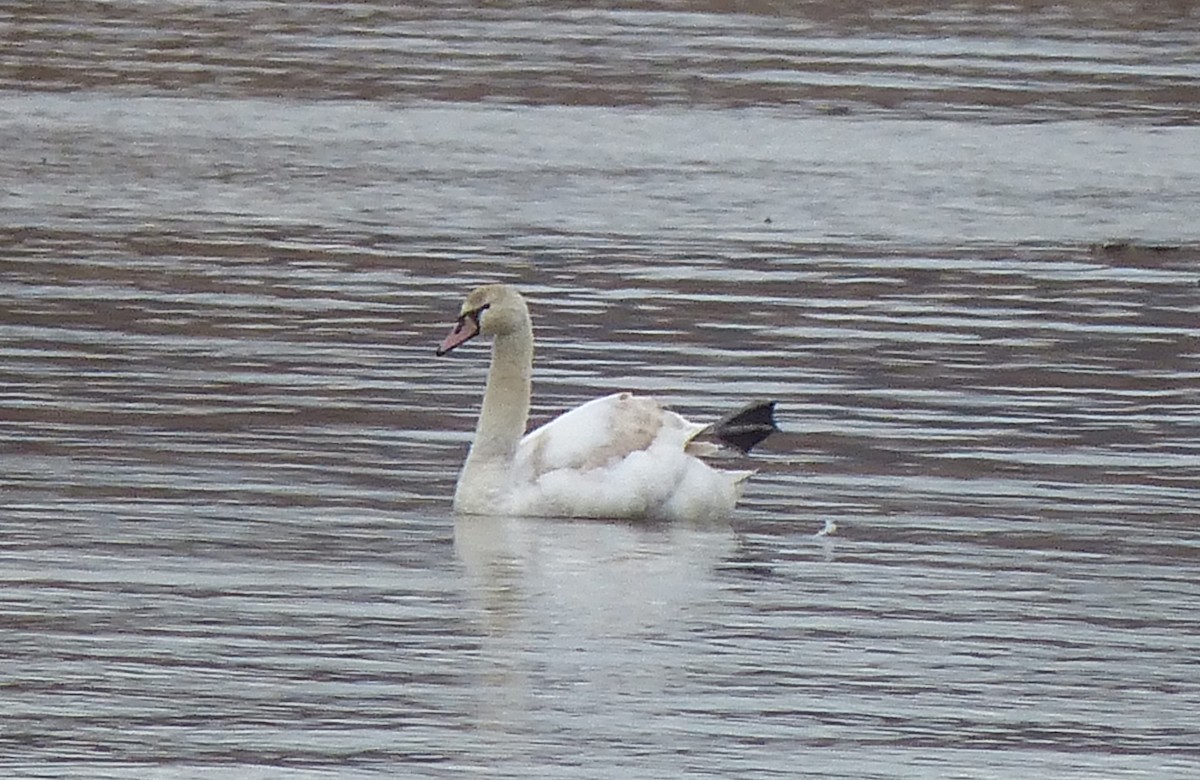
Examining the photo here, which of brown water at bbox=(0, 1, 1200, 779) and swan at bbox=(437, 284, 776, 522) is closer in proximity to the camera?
brown water at bbox=(0, 1, 1200, 779)

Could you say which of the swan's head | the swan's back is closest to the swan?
the swan's back

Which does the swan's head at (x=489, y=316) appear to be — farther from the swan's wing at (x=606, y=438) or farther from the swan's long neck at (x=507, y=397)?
the swan's wing at (x=606, y=438)

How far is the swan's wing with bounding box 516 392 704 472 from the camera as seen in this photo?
11078 mm

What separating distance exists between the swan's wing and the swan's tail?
0.34ft

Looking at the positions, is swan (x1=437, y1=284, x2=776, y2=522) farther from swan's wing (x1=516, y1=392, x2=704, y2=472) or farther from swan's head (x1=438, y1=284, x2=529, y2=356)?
swan's head (x1=438, y1=284, x2=529, y2=356)

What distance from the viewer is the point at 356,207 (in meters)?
18.7

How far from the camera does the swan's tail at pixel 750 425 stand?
1120cm

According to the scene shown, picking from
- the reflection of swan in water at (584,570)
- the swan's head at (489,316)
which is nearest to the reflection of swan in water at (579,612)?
the reflection of swan in water at (584,570)

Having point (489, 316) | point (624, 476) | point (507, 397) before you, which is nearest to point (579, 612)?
point (624, 476)

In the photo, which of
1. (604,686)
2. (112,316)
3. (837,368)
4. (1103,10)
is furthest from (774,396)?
(1103,10)

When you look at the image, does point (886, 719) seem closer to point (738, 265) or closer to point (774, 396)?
point (774, 396)

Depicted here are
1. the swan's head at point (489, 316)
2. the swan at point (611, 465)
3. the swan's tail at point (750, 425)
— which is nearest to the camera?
the swan at point (611, 465)

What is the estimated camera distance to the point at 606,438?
11.1 metres

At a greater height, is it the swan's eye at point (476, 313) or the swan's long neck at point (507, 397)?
the swan's eye at point (476, 313)
